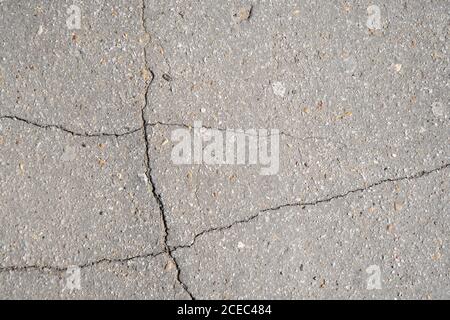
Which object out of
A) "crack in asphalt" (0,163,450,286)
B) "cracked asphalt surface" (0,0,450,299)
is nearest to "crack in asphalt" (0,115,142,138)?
"cracked asphalt surface" (0,0,450,299)

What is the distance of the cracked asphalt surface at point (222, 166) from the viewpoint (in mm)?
2736

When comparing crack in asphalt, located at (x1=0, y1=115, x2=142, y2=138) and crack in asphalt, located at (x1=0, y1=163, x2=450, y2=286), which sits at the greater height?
crack in asphalt, located at (x1=0, y1=115, x2=142, y2=138)

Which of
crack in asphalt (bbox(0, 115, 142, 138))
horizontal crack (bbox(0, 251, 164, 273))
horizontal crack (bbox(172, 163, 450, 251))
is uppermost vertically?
crack in asphalt (bbox(0, 115, 142, 138))

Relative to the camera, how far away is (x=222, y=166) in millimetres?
2791

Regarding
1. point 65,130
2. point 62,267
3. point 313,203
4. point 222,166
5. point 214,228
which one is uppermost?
point 65,130

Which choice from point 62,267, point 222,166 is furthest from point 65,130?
point 222,166

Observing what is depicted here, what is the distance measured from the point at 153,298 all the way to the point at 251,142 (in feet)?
3.15

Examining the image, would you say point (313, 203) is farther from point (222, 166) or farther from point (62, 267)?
point (62, 267)

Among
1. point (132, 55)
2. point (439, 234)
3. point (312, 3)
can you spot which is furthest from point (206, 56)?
point (439, 234)

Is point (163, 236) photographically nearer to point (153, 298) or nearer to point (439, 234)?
point (153, 298)

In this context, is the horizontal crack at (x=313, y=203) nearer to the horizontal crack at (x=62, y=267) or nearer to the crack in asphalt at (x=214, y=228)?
the crack in asphalt at (x=214, y=228)

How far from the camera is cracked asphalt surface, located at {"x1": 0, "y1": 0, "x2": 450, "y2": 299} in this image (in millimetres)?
2736

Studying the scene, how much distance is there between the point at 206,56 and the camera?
9.33 ft

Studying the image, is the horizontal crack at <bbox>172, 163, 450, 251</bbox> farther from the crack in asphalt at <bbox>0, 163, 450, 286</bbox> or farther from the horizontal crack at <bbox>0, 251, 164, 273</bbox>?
the horizontal crack at <bbox>0, 251, 164, 273</bbox>
